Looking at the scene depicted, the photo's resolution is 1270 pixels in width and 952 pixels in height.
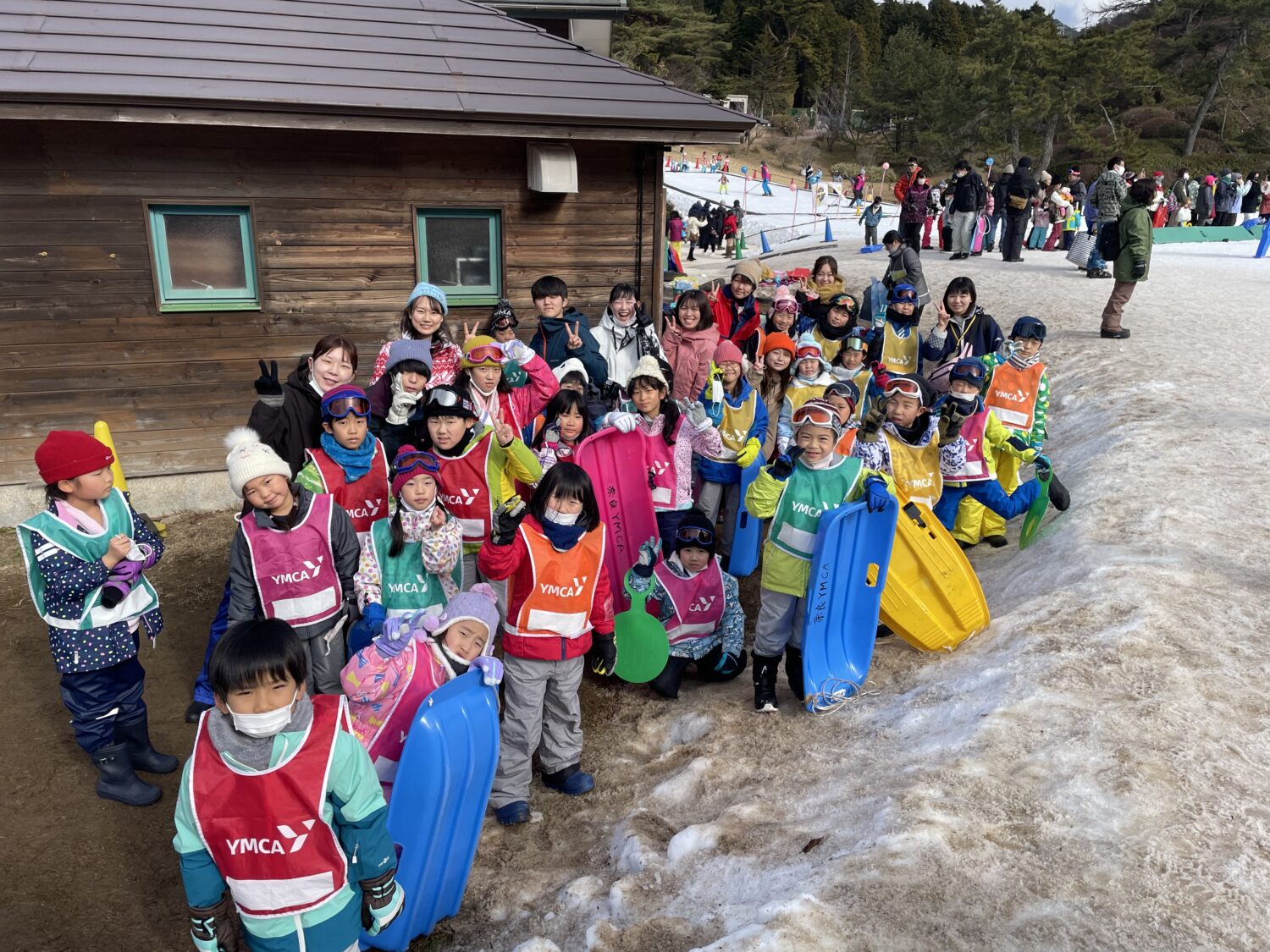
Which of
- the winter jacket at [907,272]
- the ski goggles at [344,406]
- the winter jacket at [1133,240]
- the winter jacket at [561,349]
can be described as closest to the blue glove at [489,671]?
the ski goggles at [344,406]

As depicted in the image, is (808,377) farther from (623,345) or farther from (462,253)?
(462,253)

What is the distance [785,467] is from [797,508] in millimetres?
233

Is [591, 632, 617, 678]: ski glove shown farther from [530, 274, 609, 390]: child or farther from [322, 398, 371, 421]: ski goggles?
[530, 274, 609, 390]: child

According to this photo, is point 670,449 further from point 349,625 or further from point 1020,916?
point 1020,916

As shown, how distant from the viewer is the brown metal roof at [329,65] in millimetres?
6965

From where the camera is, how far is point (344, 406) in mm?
4602

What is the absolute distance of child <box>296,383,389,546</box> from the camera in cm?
463

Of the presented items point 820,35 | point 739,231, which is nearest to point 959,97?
point 820,35

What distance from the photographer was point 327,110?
24.0 ft

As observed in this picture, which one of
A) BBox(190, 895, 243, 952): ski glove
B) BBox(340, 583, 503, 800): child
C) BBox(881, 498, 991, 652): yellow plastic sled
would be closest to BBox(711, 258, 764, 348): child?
BBox(881, 498, 991, 652): yellow plastic sled

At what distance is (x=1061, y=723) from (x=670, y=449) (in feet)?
9.79

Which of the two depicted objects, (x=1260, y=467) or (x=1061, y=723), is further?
(x=1260, y=467)

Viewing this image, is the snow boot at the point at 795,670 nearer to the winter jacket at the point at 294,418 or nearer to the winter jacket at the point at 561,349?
the winter jacket at the point at 561,349

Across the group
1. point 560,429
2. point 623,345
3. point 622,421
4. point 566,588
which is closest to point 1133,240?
point 623,345
